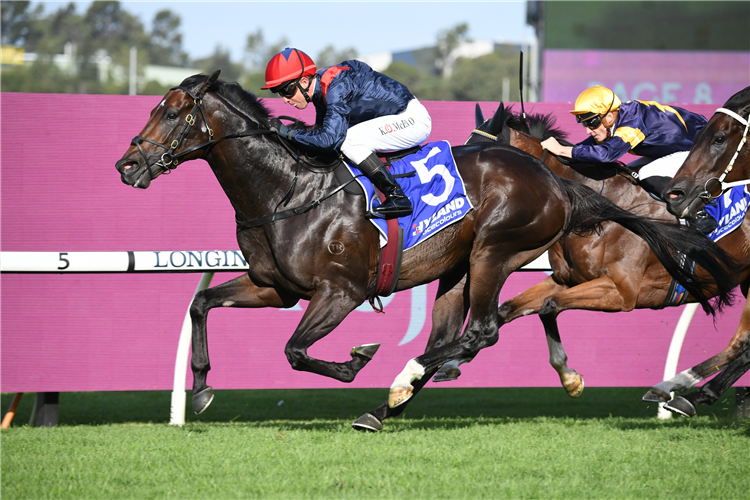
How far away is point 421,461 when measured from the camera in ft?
12.6

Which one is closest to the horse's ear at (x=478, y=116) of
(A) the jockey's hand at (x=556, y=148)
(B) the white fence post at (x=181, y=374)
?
(A) the jockey's hand at (x=556, y=148)

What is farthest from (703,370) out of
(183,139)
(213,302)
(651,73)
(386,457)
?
(651,73)

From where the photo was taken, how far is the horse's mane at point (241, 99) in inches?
161

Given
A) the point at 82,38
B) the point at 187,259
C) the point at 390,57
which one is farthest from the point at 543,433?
the point at 390,57

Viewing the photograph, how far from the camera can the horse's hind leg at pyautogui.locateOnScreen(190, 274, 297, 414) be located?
13.4ft

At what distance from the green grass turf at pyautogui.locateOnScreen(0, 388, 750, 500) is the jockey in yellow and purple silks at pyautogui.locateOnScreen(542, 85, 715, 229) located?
4.67 feet

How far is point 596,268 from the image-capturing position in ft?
15.7

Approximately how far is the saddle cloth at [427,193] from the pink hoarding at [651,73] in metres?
16.8

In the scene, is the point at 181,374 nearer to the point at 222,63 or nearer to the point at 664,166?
the point at 664,166

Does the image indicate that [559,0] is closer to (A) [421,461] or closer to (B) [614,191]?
(B) [614,191]

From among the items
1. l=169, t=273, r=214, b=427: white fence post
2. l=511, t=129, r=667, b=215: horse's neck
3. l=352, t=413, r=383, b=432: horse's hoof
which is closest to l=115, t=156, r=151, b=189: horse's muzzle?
l=169, t=273, r=214, b=427: white fence post

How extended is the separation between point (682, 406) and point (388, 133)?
202cm

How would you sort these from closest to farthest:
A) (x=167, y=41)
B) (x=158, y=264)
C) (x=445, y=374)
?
1. (x=445, y=374)
2. (x=158, y=264)
3. (x=167, y=41)

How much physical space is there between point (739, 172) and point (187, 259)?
116 inches
